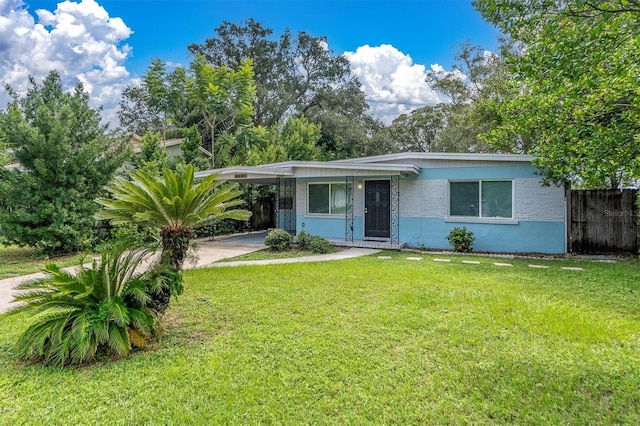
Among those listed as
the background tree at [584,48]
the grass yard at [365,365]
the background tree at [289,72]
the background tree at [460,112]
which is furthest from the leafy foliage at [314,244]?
the background tree at [289,72]

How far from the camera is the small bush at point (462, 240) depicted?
11.0 m

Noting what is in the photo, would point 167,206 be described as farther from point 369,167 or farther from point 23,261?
point 23,261

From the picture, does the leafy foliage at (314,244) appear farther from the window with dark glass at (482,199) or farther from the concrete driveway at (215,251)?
the window with dark glass at (482,199)

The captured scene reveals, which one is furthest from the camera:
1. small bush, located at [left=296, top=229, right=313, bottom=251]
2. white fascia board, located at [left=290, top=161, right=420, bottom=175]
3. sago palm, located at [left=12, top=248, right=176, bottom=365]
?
small bush, located at [left=296, top=229, right=313, bottom=251]

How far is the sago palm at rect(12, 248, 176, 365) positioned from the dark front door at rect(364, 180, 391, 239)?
369 inches

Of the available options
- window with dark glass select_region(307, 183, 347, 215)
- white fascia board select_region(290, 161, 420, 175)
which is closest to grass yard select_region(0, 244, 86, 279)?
white fascia board select_region(290, 161, 420, 175)

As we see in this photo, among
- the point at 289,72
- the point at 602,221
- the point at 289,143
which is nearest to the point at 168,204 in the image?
the point at 602,221

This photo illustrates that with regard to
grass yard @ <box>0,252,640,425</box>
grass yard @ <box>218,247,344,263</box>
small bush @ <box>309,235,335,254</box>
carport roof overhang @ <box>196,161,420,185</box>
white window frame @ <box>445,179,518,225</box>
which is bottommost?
grass yard @ <box>0,252,640,425</box>

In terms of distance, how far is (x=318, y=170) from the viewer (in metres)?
12.5

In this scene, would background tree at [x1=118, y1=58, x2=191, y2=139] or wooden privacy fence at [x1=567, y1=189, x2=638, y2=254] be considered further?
background tree at [x1=118, y1=58, x2=191, y2=139]

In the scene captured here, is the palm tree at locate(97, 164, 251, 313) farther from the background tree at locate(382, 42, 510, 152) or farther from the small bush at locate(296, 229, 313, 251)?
the background tree at locate(382, 42, 510, 152)

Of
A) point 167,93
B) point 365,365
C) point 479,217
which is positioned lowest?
point 365,365

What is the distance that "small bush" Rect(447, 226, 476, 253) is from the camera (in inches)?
434

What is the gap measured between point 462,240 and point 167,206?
360 inches
